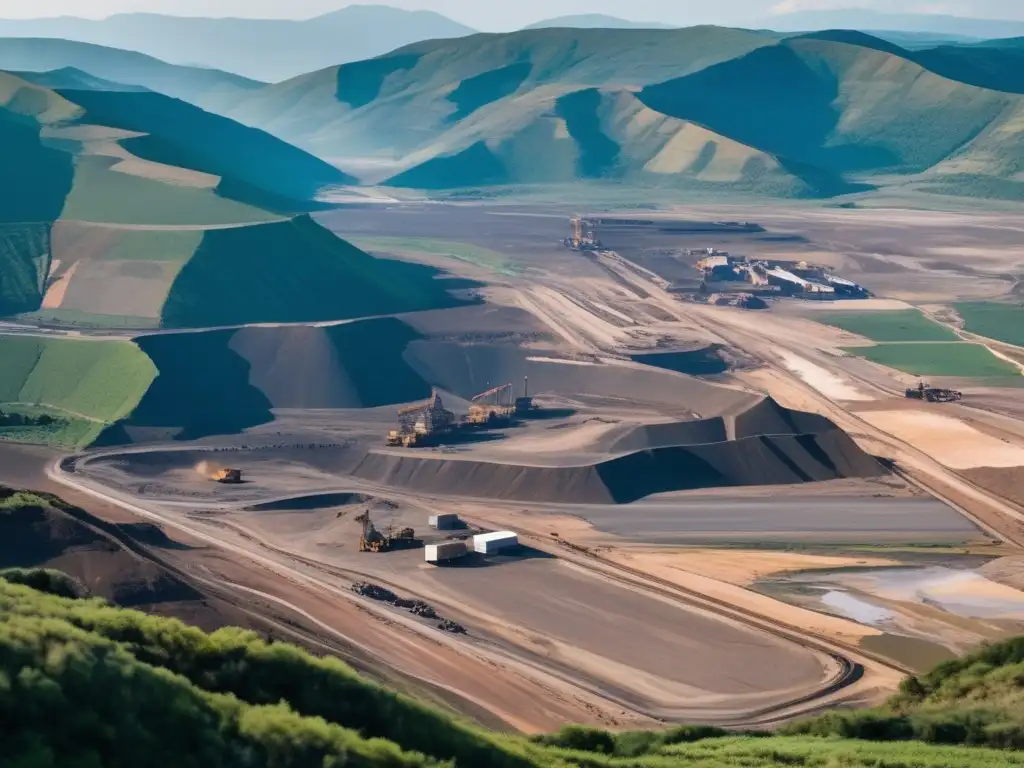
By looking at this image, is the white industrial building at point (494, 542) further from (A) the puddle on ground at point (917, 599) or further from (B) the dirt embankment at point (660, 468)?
(A) the puddle on ground at point (917, 599)

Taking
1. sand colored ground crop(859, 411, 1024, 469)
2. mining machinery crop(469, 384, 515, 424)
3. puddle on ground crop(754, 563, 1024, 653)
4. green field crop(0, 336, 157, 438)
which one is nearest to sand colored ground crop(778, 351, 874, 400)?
sand colored ground crop(859, 411, 1024, 469)

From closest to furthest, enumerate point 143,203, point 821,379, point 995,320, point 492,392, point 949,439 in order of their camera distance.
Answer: point 949,439, point 492,392, point 821,379, point 143,203, point 995,320

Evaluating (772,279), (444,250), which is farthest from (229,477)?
(444,250)

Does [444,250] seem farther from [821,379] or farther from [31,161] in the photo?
[821,379]

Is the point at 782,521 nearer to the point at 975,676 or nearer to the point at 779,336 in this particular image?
the point at 975,676

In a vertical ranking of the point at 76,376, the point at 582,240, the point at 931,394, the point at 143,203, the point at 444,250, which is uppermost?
the point at 143,203

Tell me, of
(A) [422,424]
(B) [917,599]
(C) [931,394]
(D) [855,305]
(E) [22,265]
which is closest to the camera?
(B) [917,599]

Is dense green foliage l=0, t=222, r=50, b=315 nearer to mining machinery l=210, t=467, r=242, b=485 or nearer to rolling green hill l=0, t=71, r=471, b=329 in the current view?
rolling green hill l=0, t=71, r=471, b=329
